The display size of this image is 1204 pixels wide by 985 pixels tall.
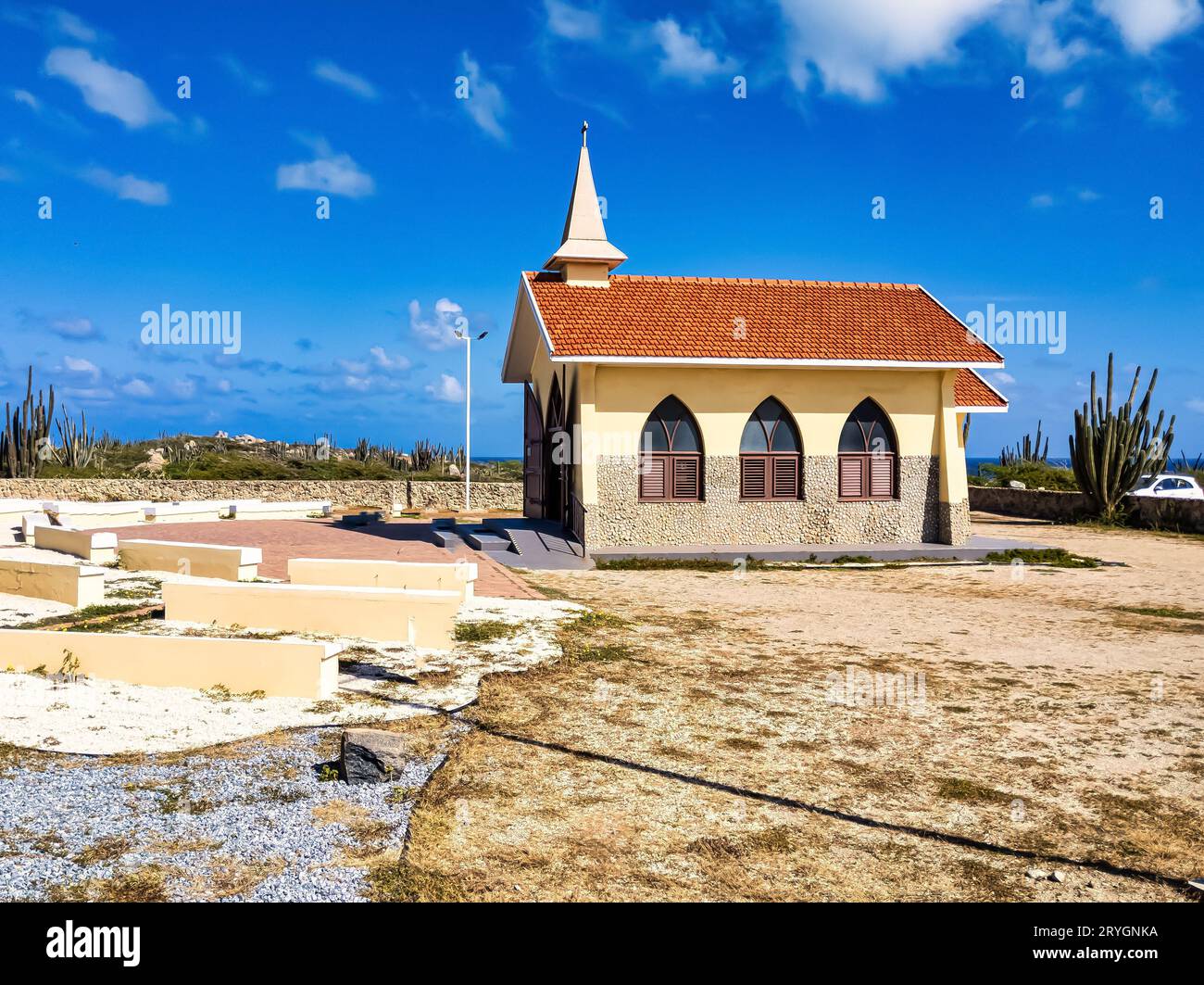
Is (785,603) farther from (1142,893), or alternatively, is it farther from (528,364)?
(528,364)

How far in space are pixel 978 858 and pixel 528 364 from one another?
809 inches

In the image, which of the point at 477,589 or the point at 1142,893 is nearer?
the point at 1142,893

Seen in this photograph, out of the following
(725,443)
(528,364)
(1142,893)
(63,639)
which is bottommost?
(1142,893)

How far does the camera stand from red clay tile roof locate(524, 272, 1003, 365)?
18.7 meters

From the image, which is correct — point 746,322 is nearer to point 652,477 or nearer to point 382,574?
point 652,477

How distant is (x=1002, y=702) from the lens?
7.82m

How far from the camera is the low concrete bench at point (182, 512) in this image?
81.8ft

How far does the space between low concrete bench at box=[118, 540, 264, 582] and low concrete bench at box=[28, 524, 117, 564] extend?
1.16ft

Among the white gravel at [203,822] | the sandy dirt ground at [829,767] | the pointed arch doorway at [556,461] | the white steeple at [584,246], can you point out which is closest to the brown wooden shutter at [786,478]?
the pointed arch doorway at [556,461]

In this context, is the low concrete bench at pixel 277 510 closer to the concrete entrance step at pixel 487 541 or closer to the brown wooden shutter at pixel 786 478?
the concrete entrance step at pixel 487 541

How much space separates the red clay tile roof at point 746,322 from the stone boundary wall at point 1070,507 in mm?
9889

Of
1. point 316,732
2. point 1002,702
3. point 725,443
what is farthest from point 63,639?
point 725,443

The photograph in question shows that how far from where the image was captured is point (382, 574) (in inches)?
488
